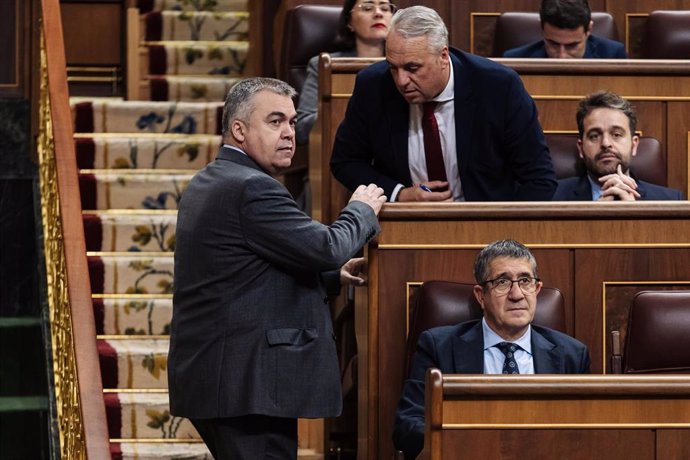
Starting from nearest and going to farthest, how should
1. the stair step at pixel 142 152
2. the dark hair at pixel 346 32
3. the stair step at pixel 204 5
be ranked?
1. the dark hair at pixel 346 32
2. the stair step at pixel 142 152
3. the stair step at pixel 204 5

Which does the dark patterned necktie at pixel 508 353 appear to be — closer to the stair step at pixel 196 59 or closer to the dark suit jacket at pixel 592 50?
the dark suit jacket at pixel 592 50

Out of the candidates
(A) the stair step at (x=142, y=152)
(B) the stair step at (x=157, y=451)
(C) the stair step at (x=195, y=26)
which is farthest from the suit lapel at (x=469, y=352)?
(C) the stair step at (x=195, y=26)

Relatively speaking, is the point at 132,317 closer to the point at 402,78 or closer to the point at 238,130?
the point at 402,78

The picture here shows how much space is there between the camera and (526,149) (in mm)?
3330

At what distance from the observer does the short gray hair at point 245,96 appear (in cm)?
278

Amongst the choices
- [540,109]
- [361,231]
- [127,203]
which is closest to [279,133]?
[361,231]

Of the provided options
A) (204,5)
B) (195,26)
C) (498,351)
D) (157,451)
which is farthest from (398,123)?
(204,5)

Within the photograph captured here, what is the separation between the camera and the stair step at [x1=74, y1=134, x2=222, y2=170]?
16.2 ft

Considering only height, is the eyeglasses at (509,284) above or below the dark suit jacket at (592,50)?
below

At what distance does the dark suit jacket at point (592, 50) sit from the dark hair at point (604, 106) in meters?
0.69

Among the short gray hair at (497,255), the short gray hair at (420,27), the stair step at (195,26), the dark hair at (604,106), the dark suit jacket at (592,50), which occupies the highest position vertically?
the stair step at (195,26)

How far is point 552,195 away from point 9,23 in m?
2.96

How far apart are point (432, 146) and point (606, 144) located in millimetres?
493

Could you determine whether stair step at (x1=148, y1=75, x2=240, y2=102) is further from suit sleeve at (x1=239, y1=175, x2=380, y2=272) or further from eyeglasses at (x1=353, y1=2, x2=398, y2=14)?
suit sleeve at (x1=239, y1=175, x2=380, y2=272)
